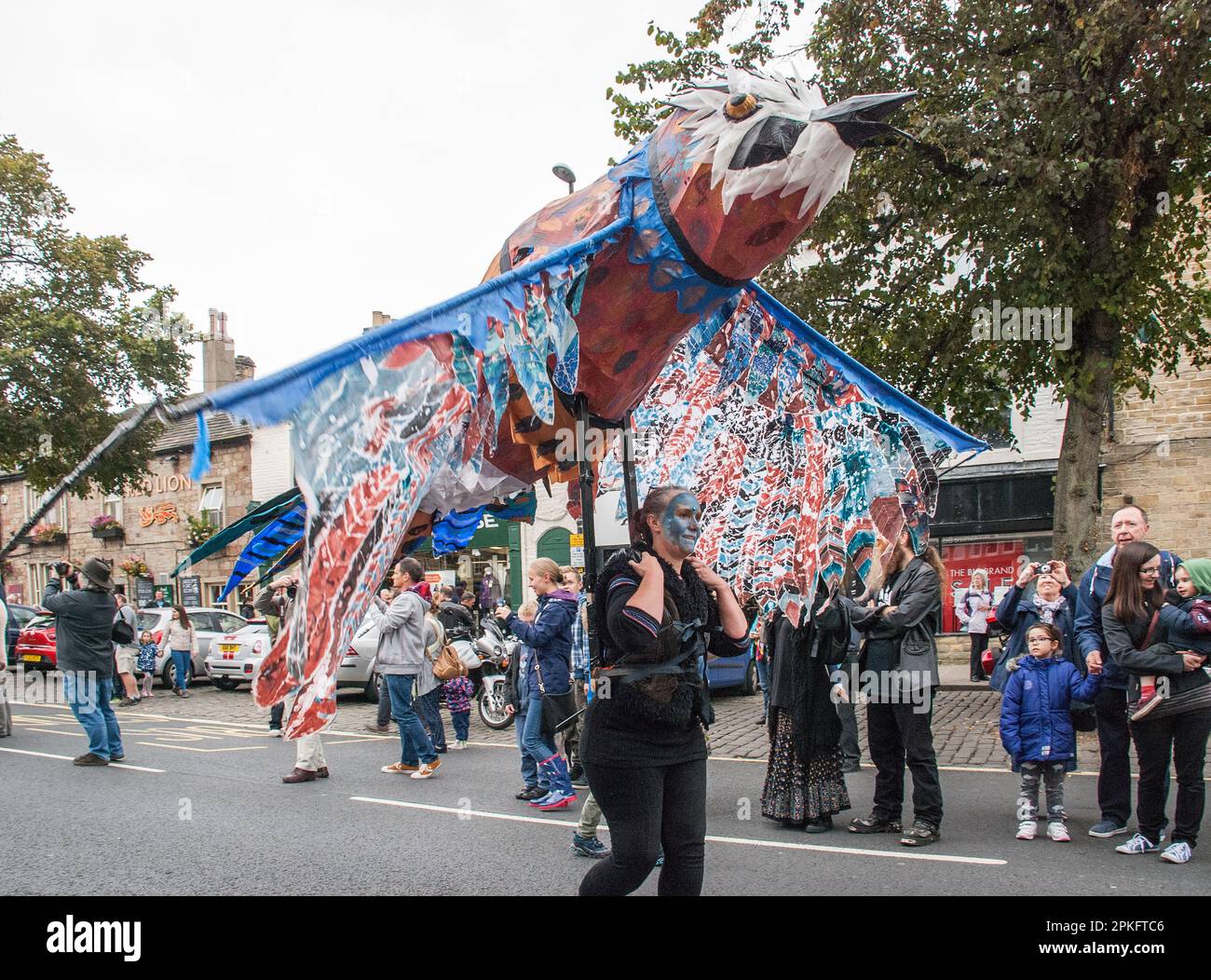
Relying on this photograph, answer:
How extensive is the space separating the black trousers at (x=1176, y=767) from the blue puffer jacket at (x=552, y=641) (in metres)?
3.70

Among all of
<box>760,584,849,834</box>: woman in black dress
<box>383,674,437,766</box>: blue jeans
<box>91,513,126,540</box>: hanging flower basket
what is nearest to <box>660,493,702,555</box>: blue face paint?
<box>760,584,849,834</box>: woman in black dress

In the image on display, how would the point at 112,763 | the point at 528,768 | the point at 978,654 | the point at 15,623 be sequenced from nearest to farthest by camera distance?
the point at 528,768, the point at 112,763, the point at 978,654, the point at 15,623

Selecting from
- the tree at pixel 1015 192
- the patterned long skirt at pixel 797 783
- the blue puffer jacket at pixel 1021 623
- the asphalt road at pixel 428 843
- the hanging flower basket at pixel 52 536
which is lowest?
the asphalt road at pixel 428 843

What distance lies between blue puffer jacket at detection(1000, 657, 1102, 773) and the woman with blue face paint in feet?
11.5

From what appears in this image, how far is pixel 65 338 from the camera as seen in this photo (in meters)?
18.6

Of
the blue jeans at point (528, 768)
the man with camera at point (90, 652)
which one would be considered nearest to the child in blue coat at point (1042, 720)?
the blue jeans at point (528, 768)

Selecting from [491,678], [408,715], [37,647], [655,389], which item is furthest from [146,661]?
[655,389]

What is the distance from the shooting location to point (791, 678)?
6.55 m

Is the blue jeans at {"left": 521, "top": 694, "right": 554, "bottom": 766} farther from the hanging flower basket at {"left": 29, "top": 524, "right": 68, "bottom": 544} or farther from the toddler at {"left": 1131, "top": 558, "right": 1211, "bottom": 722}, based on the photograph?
the hanging flower basket at {"left": 29, "top": 524, "right": 68, "bottom": 544}

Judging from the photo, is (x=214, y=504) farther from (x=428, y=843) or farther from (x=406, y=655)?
(x=428, y=843)

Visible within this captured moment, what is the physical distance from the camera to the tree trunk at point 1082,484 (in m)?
11.4

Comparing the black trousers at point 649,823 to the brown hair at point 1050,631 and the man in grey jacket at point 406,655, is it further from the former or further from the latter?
the man in grey jacket at point 406,655

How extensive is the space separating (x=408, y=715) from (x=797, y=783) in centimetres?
363

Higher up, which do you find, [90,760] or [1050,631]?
[1050,631]
